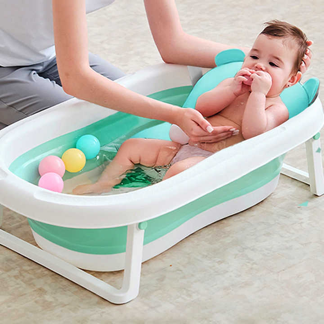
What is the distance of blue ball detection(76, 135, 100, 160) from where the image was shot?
1931mm

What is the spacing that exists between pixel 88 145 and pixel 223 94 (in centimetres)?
48

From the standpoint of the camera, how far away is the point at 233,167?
1.63 meters

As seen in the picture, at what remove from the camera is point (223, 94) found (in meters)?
1.94

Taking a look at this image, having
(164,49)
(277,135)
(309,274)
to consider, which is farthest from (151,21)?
(309,274)

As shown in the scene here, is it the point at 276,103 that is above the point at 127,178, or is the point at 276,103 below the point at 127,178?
above

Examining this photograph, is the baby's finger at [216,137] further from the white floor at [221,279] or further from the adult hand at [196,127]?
the white floor at [221,279]

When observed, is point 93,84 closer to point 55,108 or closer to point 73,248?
point 55,108

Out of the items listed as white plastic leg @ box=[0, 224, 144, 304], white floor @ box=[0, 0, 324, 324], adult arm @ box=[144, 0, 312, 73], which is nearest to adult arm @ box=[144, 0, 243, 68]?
adult arm @ box=[144, 0, 312, 73]

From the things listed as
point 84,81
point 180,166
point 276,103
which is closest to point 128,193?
point 180,166

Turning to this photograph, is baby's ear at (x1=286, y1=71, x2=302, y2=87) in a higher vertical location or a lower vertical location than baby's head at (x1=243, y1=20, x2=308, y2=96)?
lower

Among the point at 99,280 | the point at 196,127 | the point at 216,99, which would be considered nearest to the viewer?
the point at 99,280

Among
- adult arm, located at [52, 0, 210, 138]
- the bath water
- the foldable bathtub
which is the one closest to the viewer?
the foldable bathtub

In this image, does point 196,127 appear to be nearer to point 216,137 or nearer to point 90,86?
point 216,137

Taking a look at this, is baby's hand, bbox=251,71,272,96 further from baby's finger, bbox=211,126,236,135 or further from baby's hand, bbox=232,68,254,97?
baby's finger, bbox=211,126,236,135
